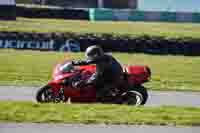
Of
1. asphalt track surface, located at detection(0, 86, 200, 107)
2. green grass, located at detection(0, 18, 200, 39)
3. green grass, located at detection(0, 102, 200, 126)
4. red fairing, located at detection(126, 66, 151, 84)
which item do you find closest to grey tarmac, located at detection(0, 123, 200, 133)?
green grass, located at detection(0, 102, 200, 126)

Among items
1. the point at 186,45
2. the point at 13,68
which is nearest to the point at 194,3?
the point at 186,45

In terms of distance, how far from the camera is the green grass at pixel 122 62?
19953mm

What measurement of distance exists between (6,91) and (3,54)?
40.7 ft

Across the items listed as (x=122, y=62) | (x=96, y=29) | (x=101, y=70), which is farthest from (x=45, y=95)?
(x=96, y=29)

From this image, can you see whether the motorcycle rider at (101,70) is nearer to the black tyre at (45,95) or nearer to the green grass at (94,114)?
the black tyre at (45,95)

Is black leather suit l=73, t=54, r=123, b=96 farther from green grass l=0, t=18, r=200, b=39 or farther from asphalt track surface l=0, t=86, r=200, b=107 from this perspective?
green grass l=0, t=18, r=200, b=39

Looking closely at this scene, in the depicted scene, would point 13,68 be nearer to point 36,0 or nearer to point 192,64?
point 192,64

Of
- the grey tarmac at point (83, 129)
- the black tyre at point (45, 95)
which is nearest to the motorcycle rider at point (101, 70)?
the black tyre at point (45, 95)

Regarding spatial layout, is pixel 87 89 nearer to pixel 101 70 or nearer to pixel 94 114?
pixel 101 70

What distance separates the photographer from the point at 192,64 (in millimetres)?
27234

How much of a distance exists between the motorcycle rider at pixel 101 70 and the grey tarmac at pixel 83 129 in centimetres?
355

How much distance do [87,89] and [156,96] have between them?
355 cm

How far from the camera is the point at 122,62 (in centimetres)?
2653

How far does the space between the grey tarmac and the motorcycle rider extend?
3546mm
